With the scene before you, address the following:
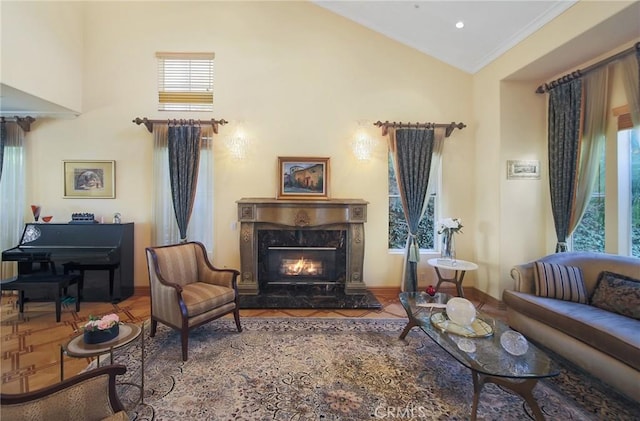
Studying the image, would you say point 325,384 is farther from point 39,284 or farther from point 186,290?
point 39,284

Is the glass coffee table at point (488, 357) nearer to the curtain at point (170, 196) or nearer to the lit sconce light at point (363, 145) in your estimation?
the lit sconce light at point (363, 145)

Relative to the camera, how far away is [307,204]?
4113 millimetres

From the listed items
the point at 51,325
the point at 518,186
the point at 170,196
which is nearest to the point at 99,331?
the point at 51,325

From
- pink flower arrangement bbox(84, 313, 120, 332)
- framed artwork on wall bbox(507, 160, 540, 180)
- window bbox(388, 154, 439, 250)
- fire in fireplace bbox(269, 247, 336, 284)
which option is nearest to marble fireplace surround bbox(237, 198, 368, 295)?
fire in fireplace bbox(269, 247, 336, 284)

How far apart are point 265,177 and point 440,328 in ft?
10.5

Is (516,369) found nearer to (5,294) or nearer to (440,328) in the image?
(440,328)

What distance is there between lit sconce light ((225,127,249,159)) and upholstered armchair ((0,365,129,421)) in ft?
11.1

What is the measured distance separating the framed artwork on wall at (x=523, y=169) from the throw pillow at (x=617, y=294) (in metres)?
1.55

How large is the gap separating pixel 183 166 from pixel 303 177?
181 centimetres

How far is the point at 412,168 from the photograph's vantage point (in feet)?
14.0

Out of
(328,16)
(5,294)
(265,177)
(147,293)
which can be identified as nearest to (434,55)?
(328,16)

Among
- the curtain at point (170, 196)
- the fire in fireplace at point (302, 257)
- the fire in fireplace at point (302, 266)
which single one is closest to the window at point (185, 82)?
the curtain at point (170, 196)

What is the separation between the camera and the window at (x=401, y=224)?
4.54 m

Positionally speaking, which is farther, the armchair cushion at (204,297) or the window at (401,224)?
the window at (401,224)
